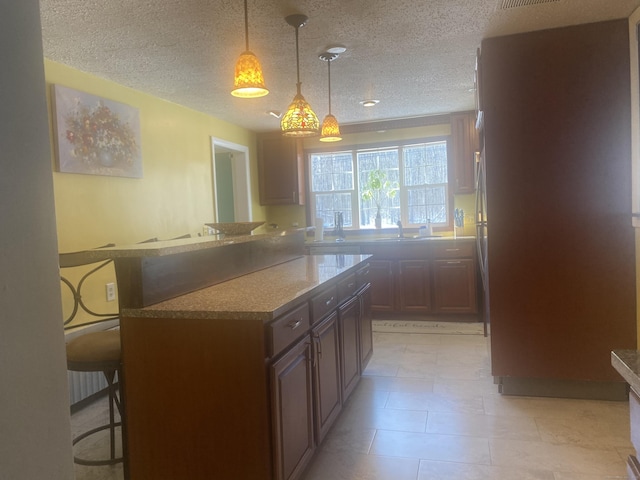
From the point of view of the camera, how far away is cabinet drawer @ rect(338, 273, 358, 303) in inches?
105

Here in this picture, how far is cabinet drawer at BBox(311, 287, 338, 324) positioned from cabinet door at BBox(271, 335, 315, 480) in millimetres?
149

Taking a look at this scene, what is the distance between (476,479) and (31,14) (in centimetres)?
227

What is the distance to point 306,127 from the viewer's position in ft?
8.97

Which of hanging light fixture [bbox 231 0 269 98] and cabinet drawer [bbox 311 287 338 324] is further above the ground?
hanging light fixture [bbox 231 0 269 98]

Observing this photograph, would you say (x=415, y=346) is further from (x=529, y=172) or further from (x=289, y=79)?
(x=289, y=79)

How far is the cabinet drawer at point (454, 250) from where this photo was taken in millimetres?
4750

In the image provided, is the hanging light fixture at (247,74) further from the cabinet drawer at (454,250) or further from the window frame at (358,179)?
the window frame at (358,179)

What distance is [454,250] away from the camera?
4777 millimetres

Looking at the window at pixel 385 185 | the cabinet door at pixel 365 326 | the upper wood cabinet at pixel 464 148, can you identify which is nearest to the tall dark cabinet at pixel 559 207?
the cabinet door at pixel 365 326

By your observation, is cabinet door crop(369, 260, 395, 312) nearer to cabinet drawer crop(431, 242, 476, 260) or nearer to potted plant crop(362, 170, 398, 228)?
cabinet drawer crop(431, 242, 476, 260)


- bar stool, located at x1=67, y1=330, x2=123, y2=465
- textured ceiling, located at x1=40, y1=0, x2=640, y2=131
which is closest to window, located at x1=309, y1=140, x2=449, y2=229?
textured ceiling, located at x1=40, y1=0, x2=640, y2=131

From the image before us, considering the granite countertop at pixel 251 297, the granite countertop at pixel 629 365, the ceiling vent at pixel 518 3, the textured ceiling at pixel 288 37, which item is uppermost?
the textured ceiling at pixel 288 37

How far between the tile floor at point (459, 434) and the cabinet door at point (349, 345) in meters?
0.18

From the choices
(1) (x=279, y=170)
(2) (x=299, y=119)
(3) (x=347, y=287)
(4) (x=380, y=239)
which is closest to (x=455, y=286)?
(4) (x=380, y=239)
